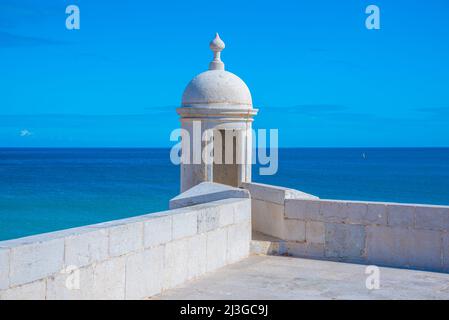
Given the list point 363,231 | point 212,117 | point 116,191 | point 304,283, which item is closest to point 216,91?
point 212,117

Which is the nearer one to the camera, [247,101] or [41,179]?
[247,101]

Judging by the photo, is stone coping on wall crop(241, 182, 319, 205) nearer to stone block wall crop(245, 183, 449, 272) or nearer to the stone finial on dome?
stone block wall crop(245, 183, 449, 272)

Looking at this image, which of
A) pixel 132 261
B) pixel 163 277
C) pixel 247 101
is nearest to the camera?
pixel 132 261

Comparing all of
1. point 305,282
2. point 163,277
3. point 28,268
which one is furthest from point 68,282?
point 305,282

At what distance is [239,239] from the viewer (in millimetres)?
7473

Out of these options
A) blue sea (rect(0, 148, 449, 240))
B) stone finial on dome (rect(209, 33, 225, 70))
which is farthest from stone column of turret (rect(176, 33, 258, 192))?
blue sea (rect(0, 148, 449, 240))

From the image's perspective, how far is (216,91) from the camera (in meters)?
9.79

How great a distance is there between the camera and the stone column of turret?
32.0ft

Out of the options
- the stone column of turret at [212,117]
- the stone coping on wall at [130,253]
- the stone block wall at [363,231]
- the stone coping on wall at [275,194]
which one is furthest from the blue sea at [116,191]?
the stone coping on wall at [130,253]

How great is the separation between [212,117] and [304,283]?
396 cm

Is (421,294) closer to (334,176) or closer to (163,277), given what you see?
(163,277)

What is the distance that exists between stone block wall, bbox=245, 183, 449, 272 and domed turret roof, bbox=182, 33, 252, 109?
2155mm

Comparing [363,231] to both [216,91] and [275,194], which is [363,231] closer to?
[275,194]

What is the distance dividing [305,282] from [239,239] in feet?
4.07
